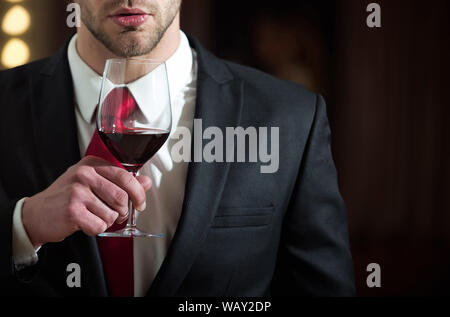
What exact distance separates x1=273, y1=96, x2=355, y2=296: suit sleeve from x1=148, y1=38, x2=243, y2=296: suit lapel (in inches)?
8.7

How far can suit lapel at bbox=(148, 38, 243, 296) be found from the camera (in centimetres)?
117

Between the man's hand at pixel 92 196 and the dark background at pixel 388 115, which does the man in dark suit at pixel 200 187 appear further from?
the dark background at pixel 388 115

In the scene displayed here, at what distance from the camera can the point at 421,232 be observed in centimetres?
462

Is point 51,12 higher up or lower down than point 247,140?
higher up

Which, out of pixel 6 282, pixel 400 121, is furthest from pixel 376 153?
pixel 6 282

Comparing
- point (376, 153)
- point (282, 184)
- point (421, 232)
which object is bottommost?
point (421, 232)

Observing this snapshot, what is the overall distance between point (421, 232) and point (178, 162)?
3832mm

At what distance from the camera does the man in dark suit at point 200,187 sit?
3.83 feet

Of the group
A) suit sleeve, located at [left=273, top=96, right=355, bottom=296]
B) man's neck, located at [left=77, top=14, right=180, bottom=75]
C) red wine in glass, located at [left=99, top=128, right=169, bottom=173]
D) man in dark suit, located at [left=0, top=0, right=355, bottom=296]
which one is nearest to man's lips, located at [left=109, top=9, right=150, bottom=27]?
man in dark suit, located at [left=0, top=0, right=355, bottom=296]

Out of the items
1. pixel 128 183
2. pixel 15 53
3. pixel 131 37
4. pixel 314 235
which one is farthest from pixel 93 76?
pixel 15 53

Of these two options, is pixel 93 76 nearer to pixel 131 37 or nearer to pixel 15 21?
pixel 131 37

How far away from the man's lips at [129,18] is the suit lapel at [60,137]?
21 centimetres
